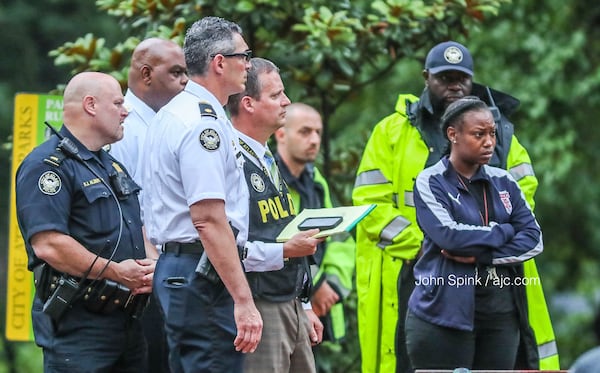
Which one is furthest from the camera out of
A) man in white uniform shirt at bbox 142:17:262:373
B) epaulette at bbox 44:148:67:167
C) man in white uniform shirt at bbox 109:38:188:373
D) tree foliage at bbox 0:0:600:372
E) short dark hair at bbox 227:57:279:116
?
tree foliage at bbox 0:0:600:372

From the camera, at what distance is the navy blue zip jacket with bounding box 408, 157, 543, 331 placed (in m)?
6.21

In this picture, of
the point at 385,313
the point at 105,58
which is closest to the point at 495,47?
the point at 105,58

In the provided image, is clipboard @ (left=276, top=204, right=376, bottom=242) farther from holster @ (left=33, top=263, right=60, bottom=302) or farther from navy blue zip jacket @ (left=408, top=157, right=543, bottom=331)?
holster @ (left=33, top=263, right=60, bottom=302)

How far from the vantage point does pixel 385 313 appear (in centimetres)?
717

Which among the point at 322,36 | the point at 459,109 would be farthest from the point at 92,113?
the point at 322,36

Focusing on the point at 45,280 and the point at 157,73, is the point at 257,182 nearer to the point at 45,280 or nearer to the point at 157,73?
the point at 45,280

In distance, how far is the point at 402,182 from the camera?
710 cm

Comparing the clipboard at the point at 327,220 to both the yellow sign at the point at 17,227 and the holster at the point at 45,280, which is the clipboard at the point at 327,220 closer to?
the holster at the point at 45,280

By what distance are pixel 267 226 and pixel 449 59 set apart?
1.88m

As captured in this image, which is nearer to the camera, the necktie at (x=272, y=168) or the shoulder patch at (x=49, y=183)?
the shoulder patch at (x=49, y=183)

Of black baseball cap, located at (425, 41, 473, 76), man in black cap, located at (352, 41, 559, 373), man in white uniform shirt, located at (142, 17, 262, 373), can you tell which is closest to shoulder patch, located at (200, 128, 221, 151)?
man in white uniform shirt, located at (142, 17, 262, 373)

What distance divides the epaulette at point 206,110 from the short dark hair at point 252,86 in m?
0.45

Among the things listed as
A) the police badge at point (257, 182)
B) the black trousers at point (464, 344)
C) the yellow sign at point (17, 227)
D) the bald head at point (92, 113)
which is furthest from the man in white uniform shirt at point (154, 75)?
the black trousers at point (464, 344)

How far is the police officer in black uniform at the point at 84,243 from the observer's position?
5.73 m
